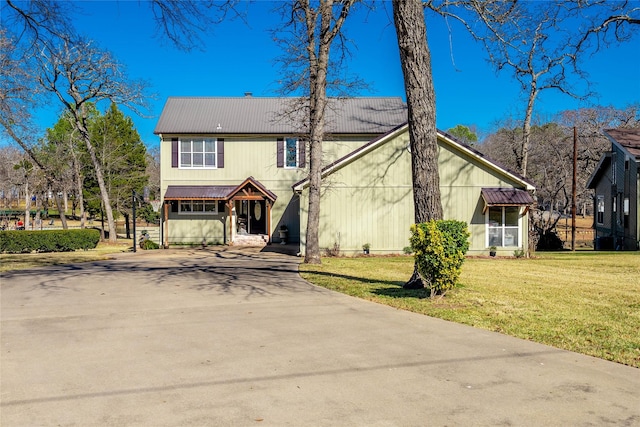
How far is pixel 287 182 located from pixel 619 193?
18261mm

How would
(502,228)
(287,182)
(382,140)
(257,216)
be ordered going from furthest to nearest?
(257,216) → (287,182) → (502,228) → (382,140)

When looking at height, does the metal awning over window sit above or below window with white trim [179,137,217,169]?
below

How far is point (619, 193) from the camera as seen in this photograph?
2952 centimetres

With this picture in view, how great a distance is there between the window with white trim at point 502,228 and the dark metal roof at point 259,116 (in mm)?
7126

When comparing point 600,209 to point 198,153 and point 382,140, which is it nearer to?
point 382,140

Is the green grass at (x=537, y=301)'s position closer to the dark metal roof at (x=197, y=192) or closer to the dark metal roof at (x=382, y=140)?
the dark metal roof at (x=382, y=140)

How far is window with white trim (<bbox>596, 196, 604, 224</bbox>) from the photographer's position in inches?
1313

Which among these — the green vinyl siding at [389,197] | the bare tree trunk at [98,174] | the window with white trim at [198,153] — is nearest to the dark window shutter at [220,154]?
the window with white trim at [198,153]

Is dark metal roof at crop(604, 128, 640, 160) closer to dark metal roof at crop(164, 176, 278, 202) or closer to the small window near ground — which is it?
the small window near ground

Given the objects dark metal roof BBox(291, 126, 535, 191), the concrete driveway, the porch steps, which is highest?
dark metal roof BBox(291, 126, 535, 191)

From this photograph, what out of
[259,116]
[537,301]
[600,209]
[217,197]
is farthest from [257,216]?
[600,209]

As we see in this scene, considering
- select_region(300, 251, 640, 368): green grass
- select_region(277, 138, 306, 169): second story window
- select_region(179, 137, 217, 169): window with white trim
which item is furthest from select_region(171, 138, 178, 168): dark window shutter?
select_region(300, 251, 640, 368): green grass

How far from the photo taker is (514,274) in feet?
47.6

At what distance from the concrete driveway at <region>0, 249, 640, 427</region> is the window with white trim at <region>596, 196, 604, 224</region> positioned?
29500 millimetres
